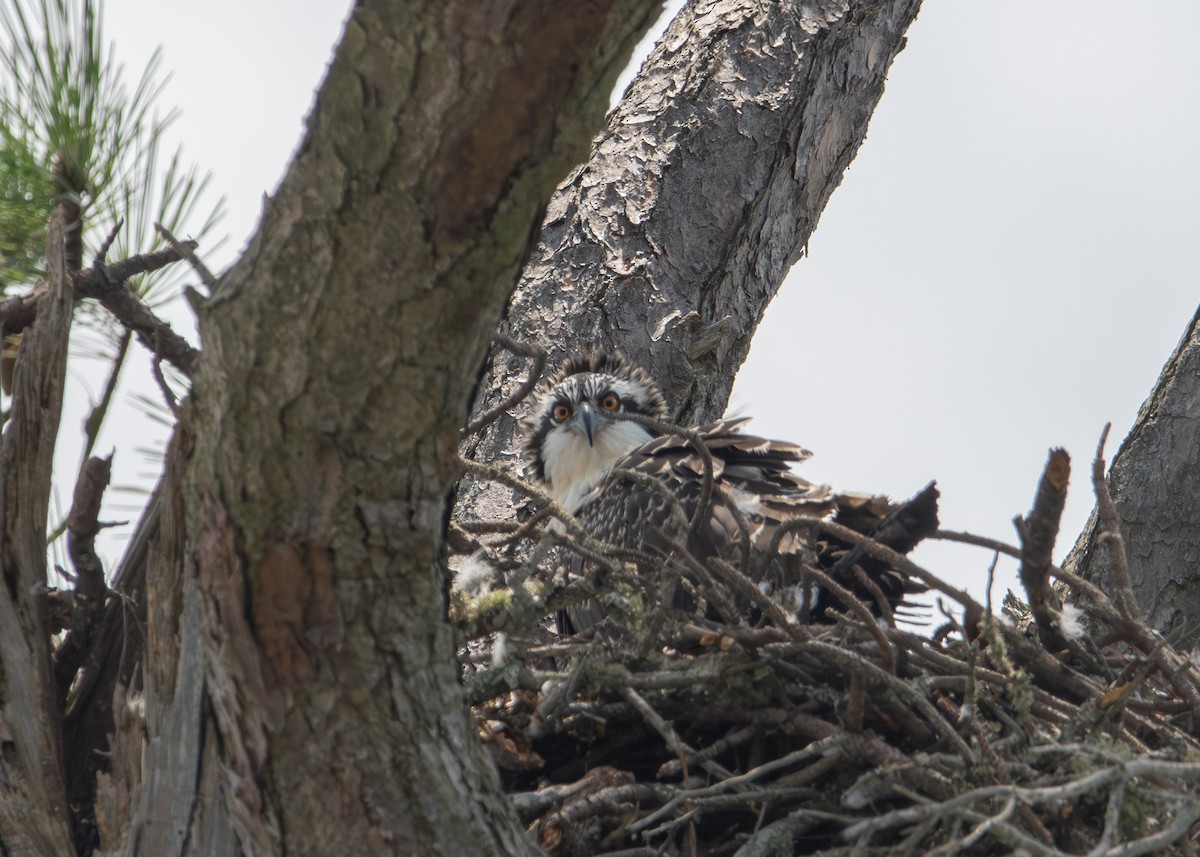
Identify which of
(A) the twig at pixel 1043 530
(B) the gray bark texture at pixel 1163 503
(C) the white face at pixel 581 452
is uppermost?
(C) the white face at pixel 581 452

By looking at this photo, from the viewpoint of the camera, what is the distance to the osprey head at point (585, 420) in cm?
494

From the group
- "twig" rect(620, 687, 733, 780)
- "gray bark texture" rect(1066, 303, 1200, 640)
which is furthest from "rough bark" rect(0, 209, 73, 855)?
"gray bark texture" rect(1066, 303, 1200, 640)

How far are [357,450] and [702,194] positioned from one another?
344cm

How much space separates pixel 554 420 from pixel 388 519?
3338 millimetres

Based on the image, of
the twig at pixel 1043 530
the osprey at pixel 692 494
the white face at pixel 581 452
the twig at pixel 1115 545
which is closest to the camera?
the twig at pixel 1043 530

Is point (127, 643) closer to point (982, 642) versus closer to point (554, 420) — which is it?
point (982, 642)

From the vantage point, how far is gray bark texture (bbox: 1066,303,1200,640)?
4137 mm

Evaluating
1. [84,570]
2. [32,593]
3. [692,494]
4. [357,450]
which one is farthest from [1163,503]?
[32,593]

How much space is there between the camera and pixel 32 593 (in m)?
2.54

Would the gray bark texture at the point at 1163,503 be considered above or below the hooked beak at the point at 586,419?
below

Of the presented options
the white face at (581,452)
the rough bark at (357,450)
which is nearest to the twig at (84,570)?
the rough bark at (357,450)

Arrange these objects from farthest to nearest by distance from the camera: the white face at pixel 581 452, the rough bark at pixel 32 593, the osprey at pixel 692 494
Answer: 1. the white face at pixel 581 452
2. the osprey at pixel 692 494
3. the rough bark at pixel 32 593

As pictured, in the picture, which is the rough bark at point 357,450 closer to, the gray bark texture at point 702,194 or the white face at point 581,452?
the gray bark texture at point 702,194

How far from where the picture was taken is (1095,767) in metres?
2.39
